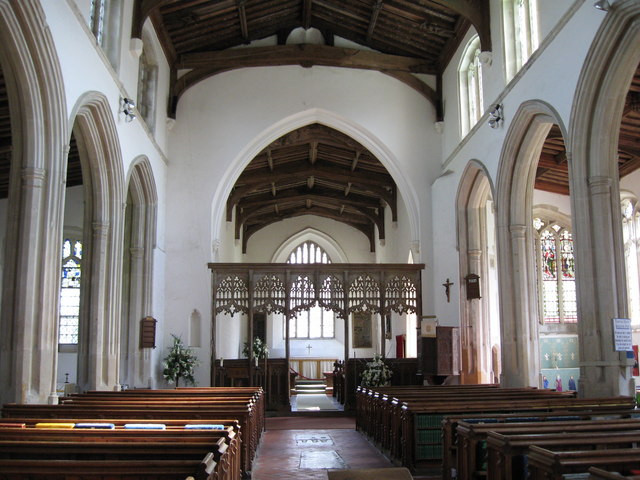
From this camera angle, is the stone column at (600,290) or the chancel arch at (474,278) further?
the chancel arch at (474,278)

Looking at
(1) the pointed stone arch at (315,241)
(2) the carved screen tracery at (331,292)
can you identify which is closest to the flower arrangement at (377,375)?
(2) the carved screen tracery at (331,292)

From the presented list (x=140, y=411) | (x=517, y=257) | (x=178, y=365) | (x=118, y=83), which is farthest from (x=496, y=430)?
(x=178, y=365)

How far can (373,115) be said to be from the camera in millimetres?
14109

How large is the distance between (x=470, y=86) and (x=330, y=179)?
7018 millimetres

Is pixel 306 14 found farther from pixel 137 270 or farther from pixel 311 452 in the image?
pixel 311 452

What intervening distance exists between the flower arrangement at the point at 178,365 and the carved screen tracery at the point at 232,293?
117cm

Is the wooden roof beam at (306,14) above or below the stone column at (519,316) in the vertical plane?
above

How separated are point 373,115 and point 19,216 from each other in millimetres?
8291

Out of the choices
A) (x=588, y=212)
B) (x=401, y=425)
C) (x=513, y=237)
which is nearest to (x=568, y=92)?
(x=588, y=212)

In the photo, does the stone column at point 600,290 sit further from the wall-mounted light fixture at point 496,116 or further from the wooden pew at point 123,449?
the wooden pew at point 123,449

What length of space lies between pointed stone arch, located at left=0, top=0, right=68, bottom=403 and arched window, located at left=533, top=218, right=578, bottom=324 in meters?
12.0

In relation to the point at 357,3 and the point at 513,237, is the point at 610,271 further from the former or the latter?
the point at 357,3

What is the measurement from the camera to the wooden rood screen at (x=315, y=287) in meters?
13.4

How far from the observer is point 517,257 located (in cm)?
1035
